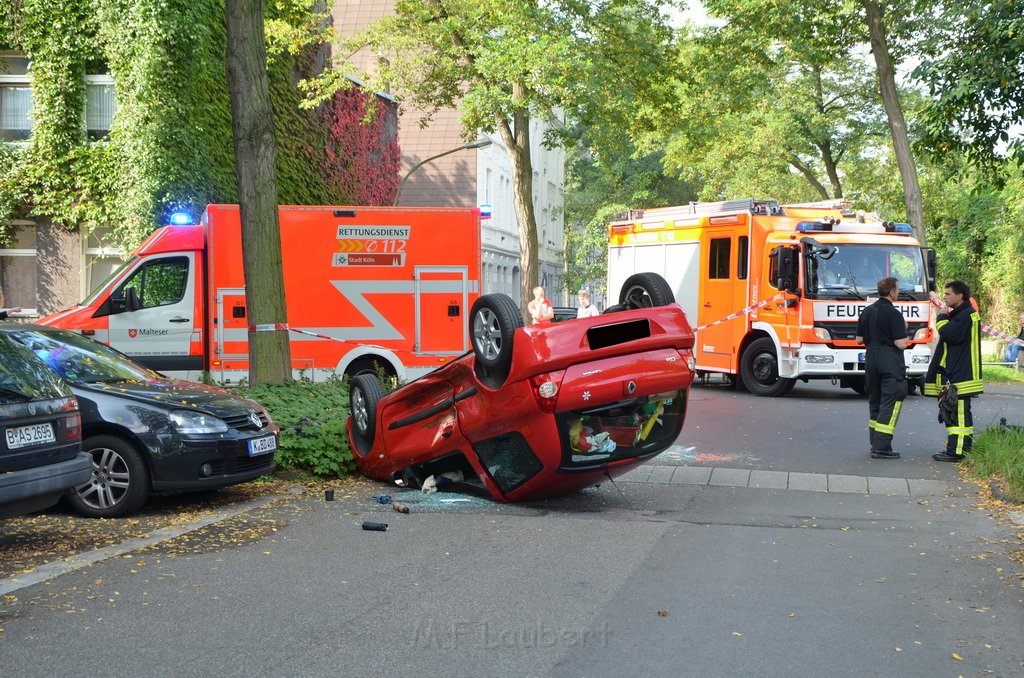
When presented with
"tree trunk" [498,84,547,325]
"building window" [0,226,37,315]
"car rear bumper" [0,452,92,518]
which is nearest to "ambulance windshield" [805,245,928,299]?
"tree trunk" [498,84,547,325]

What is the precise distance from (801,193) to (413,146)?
15632 mm

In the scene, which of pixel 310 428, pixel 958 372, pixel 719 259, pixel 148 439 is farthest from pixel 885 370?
pixel 719 259

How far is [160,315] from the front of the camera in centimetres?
1620

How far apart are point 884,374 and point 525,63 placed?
14075 millimetres

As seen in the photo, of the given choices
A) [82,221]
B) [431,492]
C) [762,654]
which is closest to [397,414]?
[431,492]

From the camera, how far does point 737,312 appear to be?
19859mm

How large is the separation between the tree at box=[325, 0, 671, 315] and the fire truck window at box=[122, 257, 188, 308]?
1047cm

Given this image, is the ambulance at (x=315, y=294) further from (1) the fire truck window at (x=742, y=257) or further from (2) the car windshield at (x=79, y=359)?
(2) the car windshield at (x=79, y=359)

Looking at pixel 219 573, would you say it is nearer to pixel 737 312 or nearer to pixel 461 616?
pixel 461 616

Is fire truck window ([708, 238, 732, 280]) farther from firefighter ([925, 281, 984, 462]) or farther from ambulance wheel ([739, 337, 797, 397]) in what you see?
firefighter ([925, 281, 984, 462])

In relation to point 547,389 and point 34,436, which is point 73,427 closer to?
point 34,436

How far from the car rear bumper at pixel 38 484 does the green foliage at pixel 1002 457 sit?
7.19 metres

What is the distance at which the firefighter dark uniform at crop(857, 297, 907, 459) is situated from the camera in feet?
39.9

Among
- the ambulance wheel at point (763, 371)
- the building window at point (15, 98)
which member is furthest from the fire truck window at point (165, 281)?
the building window at point (15, 98)
